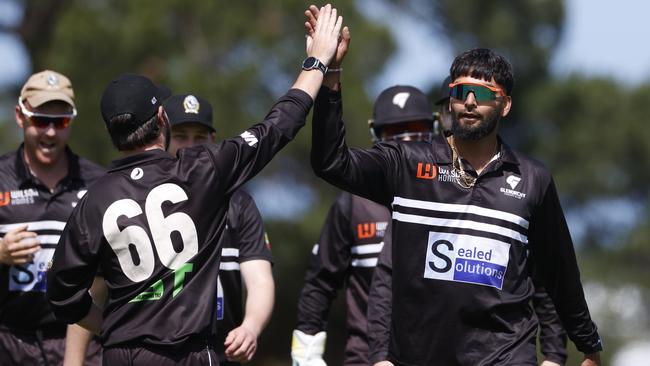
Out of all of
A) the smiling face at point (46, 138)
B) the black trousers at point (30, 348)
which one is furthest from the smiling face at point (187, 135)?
the black trousers at point (30, 348)

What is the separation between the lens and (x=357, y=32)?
20.5 meters

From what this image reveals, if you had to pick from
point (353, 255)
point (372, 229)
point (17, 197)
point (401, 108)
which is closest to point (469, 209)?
point (372, 229)

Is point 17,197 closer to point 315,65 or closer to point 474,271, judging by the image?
point 315,65

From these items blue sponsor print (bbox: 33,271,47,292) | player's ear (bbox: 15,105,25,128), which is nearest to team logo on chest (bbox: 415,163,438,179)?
blue sponsor print (bbox: 33,271,47,292)

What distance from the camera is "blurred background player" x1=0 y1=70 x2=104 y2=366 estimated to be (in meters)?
6.95

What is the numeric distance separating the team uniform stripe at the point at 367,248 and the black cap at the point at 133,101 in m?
2.33

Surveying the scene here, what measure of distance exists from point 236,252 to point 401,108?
1541mm

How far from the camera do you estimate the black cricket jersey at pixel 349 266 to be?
729 centimetres

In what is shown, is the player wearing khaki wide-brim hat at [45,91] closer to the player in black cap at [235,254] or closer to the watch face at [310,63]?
the player in black cap at [235,254]

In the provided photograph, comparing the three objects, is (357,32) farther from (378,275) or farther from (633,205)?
(378,275)

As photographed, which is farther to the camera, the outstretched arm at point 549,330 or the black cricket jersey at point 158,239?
the outstretched arm at point 549,330

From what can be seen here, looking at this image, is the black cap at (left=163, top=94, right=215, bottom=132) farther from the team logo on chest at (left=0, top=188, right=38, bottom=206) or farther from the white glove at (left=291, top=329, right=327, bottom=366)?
the white glove at (left=291, top=329, right=327, bottom=366)

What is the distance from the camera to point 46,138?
7.11 metres

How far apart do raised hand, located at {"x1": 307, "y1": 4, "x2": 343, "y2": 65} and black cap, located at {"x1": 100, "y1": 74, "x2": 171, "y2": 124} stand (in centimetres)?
77
